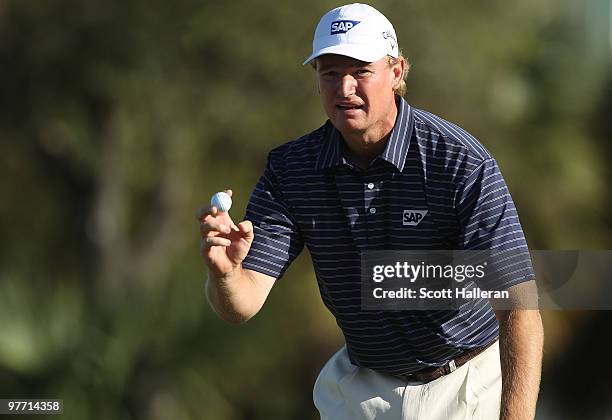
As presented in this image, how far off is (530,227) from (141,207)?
5.09m

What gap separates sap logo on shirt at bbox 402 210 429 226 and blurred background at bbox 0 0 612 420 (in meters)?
7.97

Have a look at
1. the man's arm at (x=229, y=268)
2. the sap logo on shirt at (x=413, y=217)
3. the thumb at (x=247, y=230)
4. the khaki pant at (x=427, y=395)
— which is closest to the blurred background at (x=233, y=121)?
the khaki pant at (x=427, y=395)

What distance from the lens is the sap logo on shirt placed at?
494 cm

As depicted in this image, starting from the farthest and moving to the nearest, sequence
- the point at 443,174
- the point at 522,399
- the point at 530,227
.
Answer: the point at 530,227
the point at 443,174
the point at 522,399

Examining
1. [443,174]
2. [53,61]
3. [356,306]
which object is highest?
[53,61]

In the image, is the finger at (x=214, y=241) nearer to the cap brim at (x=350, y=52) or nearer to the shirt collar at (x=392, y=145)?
the shirt collar at (x=392, y=145)

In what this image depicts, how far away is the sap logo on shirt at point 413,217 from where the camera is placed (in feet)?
16.2

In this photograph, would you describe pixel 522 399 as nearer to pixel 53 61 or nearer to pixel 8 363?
pixel 8 363

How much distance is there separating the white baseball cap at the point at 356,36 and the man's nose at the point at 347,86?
9 centimetres

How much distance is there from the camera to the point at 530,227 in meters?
15.4

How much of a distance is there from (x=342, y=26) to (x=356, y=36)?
69 millimetres

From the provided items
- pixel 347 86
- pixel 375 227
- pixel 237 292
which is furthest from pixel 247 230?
pixel 347 86

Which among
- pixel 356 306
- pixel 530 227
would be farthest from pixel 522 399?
pixel 530 227

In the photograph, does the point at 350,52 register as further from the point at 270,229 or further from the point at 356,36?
the point at 270,229
